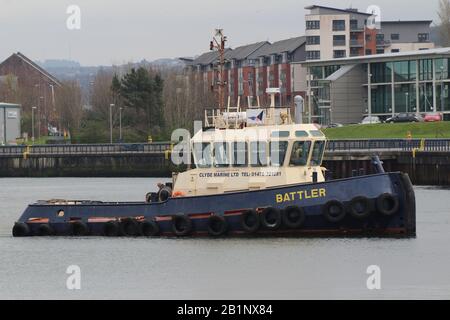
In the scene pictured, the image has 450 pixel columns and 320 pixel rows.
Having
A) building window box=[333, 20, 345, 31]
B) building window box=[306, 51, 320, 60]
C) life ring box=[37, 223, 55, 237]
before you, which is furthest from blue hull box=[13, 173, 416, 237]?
building window box=[333, 20, 345, 31]

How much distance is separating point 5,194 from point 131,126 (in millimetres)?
47788

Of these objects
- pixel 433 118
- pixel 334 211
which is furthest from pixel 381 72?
pixel 334 211

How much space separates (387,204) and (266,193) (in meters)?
3.50

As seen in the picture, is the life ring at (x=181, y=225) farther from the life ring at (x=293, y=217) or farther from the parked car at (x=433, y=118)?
the parked car at (x=433, y=118)

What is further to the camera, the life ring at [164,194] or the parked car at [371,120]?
the parked car at [371,120]

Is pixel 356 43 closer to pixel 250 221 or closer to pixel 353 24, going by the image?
pixel 353 24

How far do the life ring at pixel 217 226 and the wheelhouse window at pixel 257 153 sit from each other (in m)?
1.90

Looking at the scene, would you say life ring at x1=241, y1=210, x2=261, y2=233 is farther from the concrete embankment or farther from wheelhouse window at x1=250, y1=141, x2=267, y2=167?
the concrete embankment

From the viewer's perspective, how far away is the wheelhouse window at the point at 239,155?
40.8m

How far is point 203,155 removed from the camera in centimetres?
4138

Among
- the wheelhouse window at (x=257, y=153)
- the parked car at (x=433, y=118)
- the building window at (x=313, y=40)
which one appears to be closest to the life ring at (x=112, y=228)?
the wheelhouse window at (x=257, y=153)

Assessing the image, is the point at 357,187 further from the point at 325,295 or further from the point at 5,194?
the point at 5,194

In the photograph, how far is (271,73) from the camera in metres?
156
